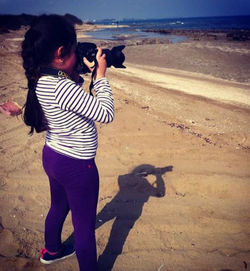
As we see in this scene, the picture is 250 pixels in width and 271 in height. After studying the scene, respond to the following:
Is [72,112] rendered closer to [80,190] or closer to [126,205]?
[80,190]

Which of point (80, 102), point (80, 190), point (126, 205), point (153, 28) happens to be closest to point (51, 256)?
point (80, 190)

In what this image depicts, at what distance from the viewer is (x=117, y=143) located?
14.8 feet

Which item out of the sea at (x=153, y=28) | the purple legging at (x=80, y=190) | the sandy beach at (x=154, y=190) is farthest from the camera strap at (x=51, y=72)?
the sea at (x=153, y=28)

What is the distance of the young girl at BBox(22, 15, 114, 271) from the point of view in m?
1.49

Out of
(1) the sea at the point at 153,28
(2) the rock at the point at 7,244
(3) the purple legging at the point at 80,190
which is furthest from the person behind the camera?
(1) the sea at the point at 153,28

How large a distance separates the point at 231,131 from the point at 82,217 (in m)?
3.98

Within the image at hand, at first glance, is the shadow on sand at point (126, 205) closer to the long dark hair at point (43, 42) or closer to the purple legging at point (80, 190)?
the purple legging at point (80, 190)

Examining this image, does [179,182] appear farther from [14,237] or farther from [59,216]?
[14,237]

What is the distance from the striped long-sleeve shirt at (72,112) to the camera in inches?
59.2

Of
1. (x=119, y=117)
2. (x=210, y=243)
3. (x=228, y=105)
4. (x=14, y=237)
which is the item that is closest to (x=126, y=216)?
(x=210, y=243)

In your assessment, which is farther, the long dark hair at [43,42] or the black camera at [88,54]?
the black camera at [88,54]

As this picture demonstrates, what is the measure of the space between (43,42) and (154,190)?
8.19ft

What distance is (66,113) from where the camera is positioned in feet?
5.21

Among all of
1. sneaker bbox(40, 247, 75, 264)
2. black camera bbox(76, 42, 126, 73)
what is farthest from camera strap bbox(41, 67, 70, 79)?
sneaker bbox(40, 247, 75, 264)
